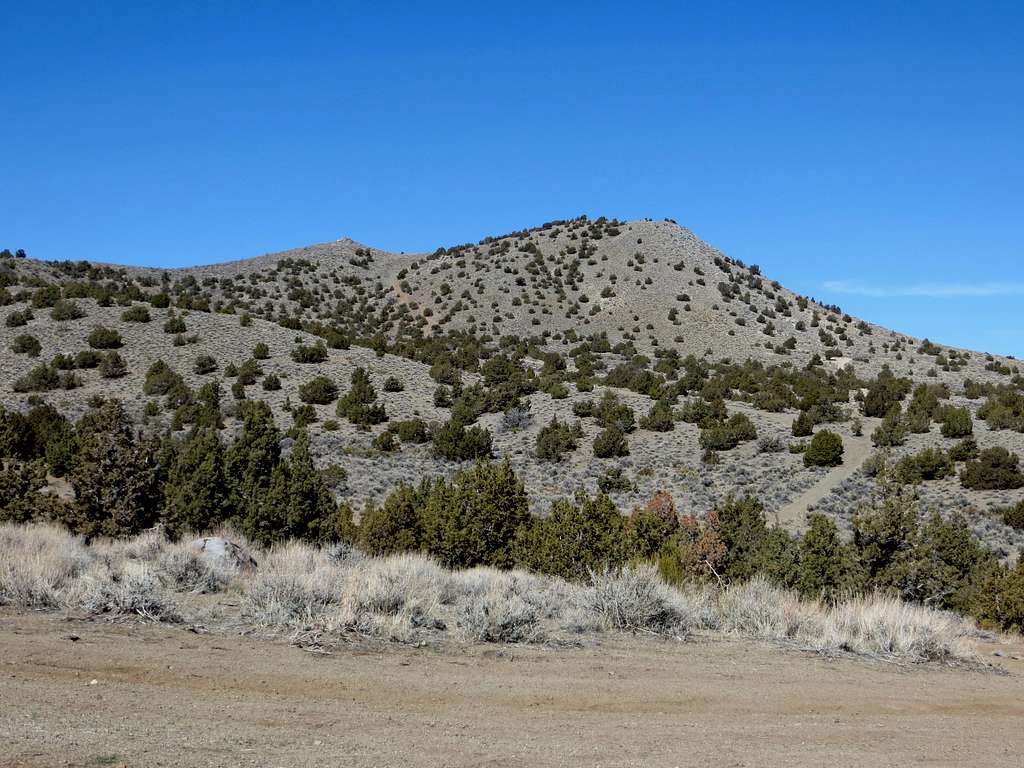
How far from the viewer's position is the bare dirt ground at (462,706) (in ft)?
18.3

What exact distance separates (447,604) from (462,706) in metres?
4.92

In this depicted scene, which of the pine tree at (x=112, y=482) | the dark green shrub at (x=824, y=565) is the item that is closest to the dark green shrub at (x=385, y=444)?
the pine tree at (x=112, y=482)

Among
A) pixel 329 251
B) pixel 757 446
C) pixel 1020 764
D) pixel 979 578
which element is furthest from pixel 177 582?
pixel 329 251

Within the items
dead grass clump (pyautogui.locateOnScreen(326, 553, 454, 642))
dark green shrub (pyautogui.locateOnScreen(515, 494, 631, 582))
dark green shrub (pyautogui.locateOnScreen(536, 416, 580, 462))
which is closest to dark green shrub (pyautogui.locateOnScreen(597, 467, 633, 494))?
dark green shrub (pyautogui.locateOnScreen(536, 416, 580, 462))

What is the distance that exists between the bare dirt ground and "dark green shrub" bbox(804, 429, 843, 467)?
98.6ft

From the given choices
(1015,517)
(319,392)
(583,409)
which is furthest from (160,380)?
(1015,517)

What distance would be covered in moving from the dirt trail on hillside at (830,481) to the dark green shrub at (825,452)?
1.43 ft

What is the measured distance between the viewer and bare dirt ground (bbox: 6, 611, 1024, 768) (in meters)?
5.57

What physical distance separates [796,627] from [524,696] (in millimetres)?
5653

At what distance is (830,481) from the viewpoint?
36875mm

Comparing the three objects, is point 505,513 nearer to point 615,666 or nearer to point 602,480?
point 615,666

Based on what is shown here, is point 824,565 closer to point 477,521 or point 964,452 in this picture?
point 477,521

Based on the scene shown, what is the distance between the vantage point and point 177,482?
21.9m

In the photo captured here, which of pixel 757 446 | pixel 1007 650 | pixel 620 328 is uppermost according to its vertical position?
pixel 620 328
